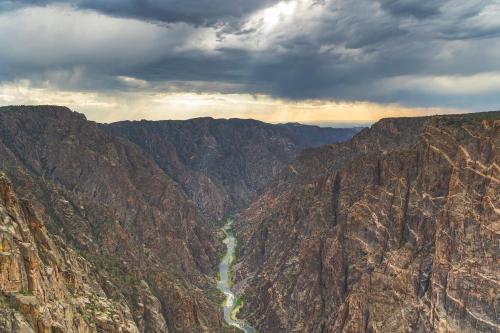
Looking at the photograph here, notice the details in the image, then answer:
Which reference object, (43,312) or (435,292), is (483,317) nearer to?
(435,292)

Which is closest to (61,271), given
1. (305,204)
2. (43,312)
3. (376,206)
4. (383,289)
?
(43,312)

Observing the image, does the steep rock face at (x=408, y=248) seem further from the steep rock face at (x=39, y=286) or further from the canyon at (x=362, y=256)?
the steep rock face at (x=39, y=286)

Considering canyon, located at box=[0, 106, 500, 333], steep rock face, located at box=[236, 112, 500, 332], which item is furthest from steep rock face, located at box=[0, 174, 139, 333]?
steep rock face, located at box=[236, 112, 500, 332]

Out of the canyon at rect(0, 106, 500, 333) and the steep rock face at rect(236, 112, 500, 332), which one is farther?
the steep rock face at rect(236, 112, 500, 332)

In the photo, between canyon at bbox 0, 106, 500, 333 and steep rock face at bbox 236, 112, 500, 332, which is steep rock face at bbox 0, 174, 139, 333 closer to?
canyon at bbox 0, 106, 500, 333

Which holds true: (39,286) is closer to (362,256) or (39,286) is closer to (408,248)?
(408,248)

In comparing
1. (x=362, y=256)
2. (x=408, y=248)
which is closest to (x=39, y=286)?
(x=408, y=248)
